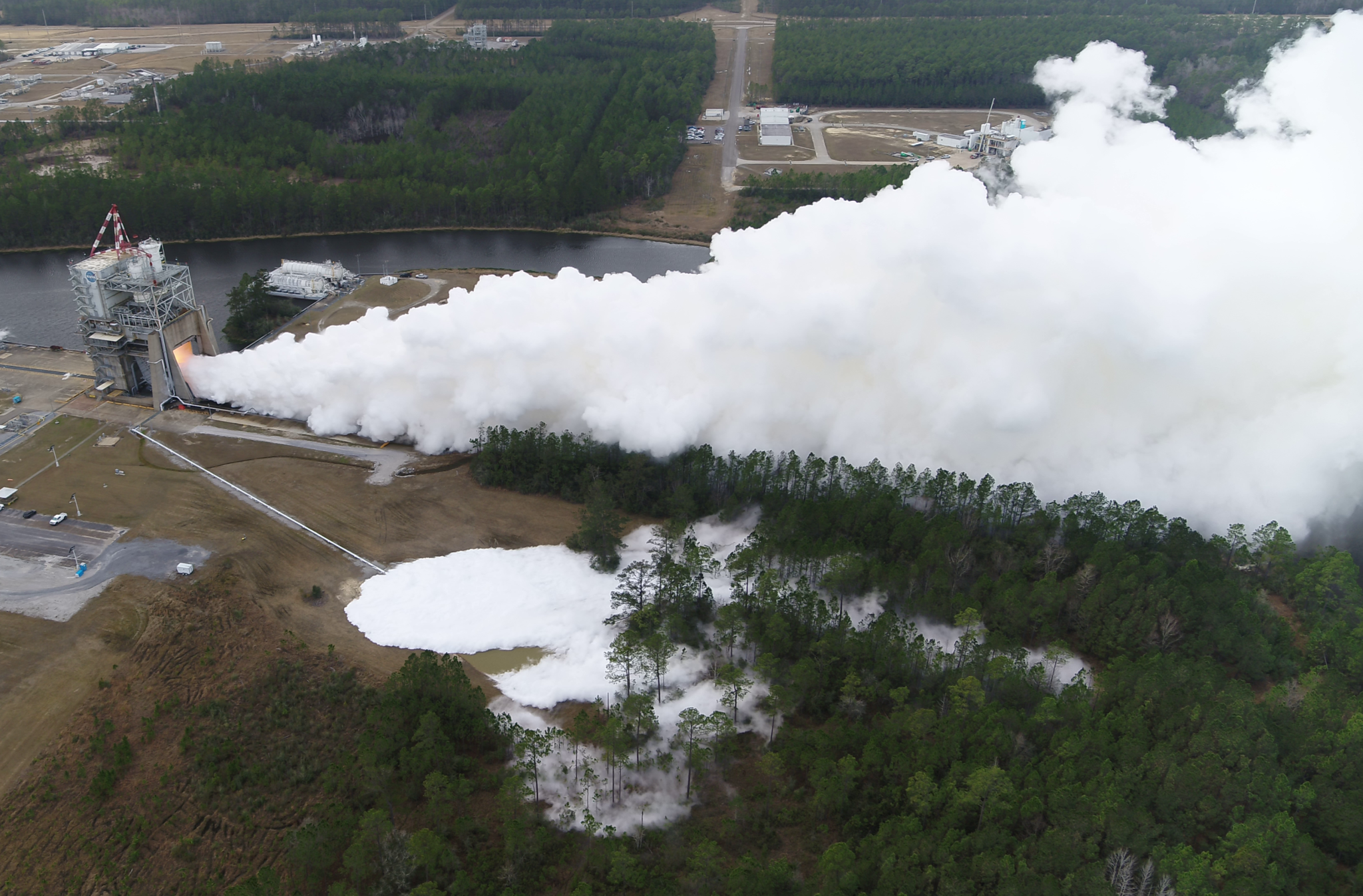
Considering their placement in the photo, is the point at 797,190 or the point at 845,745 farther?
the point at 797,190

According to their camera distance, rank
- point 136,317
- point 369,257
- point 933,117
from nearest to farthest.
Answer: point 136,317, point 369,257, point 933,117

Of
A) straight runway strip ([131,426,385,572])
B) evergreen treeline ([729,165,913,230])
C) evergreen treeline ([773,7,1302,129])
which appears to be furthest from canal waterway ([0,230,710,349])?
evergreen treeline ([773,7,1302,129])

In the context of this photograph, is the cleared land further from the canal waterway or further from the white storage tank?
the canal waterway

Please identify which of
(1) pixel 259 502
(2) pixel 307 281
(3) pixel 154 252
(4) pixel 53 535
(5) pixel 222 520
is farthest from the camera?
(2) pixel 307 281

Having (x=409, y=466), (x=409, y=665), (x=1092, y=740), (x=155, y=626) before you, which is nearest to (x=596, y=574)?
(x=409, y=665)

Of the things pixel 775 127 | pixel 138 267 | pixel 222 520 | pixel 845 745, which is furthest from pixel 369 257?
pixel 845 745

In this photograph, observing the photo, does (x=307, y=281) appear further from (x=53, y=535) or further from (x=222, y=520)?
(x=53, y=535)
